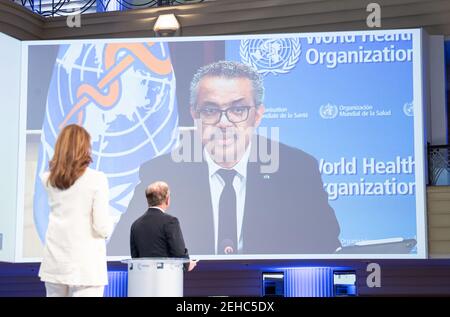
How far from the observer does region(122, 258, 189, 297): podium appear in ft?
12.6

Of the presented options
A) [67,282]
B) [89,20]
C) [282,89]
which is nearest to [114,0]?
[89,20]

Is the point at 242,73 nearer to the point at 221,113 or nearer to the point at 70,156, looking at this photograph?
the point at 221,113

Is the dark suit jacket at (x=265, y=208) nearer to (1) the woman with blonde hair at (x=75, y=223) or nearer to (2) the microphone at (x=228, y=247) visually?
(2) the microphone at (x=228, y=247)

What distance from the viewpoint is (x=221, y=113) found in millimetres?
9039

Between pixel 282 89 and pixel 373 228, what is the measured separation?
174 cm

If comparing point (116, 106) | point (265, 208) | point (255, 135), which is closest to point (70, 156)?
point (255, 135)

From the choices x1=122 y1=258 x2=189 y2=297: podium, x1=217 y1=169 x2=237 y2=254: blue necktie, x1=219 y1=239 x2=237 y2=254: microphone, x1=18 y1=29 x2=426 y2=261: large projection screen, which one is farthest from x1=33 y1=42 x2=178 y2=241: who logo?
x1=122 y1=258 x2=189 y2=297: podium

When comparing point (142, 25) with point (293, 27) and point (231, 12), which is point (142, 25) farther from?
point (293, 27)

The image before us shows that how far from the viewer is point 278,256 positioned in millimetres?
8898

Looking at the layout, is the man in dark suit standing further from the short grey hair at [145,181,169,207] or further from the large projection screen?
the large projection screen

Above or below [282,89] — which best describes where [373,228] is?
below

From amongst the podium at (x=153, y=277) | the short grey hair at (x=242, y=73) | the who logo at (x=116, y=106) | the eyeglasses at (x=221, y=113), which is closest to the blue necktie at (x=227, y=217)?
the eyeglasses at (x=221, y=113)

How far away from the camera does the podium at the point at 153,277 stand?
12.6 ft

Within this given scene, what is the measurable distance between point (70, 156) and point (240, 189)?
5.76m
